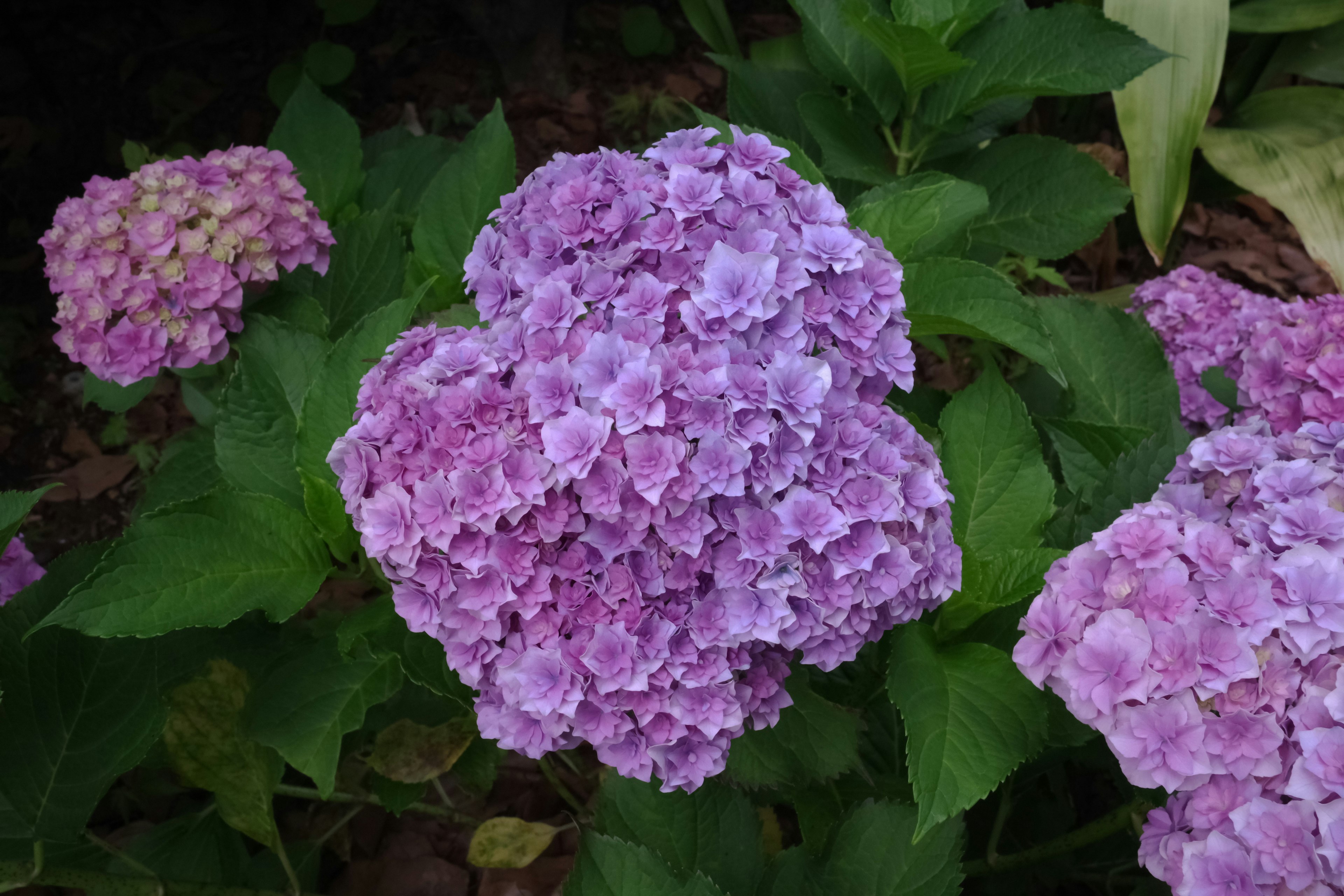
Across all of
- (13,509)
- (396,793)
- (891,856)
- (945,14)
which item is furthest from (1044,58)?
(13,509)

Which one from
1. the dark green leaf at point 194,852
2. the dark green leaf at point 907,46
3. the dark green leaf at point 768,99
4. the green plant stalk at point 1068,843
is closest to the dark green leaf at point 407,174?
the dark green leaf at point 768,99

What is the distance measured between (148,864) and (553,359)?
1268 millimetres

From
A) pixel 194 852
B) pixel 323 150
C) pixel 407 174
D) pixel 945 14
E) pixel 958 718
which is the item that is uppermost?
pixel 945 14

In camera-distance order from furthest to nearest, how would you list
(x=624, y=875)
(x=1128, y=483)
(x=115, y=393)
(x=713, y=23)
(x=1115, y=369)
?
(x=713, y=23) → (x=115, y=393) → (x=1115, y=369) → (x=1128, y=483) → (x=624, y=875)

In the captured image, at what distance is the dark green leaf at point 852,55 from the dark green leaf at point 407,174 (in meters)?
0.88

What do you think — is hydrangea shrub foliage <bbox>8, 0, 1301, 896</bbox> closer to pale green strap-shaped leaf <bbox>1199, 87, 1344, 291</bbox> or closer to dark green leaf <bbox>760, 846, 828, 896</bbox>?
dark green leaf <bbox>760, 846, 828, 896</bbox>

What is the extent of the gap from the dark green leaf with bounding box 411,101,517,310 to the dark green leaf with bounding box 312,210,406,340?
10cm

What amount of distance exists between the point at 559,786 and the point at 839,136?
4.88ft

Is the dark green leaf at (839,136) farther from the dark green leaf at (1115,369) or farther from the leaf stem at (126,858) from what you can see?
the leaf stem at (126,858)

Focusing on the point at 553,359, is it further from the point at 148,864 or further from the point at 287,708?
the point at 148,864

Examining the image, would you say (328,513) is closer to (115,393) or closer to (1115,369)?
(115,393)

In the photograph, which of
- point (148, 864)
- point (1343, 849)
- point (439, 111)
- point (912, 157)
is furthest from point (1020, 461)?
point (439, 111)

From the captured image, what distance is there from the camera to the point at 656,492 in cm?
103

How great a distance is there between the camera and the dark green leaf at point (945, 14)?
191cm
